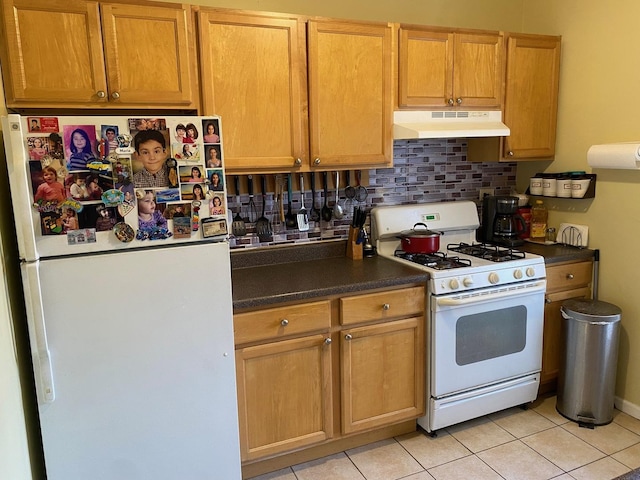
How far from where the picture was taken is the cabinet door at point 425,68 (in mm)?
2617

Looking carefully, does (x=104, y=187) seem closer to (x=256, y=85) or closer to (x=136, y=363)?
(x=136, y=363)

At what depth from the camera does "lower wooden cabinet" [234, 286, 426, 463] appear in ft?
7.27

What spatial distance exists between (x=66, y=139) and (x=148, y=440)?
3.80 feet

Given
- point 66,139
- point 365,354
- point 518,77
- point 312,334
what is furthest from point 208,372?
point 518,77

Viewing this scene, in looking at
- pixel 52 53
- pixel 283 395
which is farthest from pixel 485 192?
pixel 52 53

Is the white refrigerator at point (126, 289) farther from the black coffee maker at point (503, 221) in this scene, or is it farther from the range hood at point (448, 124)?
the black coffee maker at point (503, 221)

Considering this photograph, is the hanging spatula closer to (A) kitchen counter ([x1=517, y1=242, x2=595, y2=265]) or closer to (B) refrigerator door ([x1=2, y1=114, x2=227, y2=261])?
(B) refrigerator door ([x1=2, y1=114, x2=227, y2=261])

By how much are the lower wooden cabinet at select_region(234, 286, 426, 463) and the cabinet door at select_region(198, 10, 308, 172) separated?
2.46ft

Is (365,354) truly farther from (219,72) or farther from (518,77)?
(518,77)

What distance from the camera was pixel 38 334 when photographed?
171cm

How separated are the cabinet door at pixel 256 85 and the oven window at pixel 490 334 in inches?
48.1

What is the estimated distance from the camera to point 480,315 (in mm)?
2576

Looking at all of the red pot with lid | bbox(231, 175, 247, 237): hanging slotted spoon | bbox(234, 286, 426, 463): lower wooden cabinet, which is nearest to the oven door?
bbox(234, 286, 426, 463): lower wooden cabinet

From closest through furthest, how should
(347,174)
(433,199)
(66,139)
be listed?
(66,139) → (347,174) → (433,199)
